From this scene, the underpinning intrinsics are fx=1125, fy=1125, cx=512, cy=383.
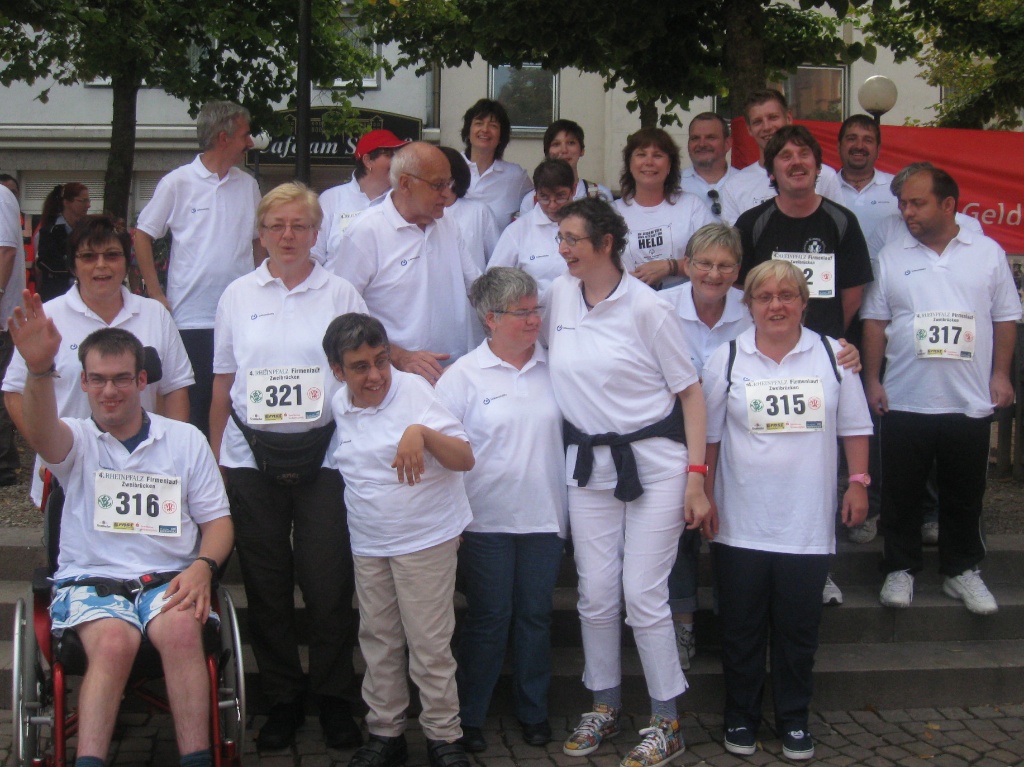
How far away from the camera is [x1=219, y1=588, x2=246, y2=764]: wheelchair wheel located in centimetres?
370

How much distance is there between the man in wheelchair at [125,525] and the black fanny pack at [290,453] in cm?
18

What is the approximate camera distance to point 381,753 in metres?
4.11

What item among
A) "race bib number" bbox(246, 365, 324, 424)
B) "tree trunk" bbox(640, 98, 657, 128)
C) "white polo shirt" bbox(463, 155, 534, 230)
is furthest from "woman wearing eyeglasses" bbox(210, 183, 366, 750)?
"tree trunk" bbox(640, 98, 657, 128)

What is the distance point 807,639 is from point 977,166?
→ 565 centimetres

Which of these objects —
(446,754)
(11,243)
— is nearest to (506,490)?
(446,754)

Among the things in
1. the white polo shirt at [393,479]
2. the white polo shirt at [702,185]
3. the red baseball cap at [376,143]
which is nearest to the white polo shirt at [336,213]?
the red baseball cap at [376,143]

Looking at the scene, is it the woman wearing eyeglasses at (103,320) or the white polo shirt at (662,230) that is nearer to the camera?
the woman wearing eyeglasses at (103,320)

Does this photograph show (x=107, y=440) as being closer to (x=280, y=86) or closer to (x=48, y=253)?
(x=48, y=253)

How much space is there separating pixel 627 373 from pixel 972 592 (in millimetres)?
2174

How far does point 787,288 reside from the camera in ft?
14.0

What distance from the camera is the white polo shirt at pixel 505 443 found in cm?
424

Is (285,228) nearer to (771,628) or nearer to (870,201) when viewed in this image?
(771,628)

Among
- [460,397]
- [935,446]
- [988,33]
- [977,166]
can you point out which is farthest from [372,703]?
[988,33]

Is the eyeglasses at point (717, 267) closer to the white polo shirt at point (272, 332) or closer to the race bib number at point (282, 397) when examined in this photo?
the white polo shirt at point (272, 332)
